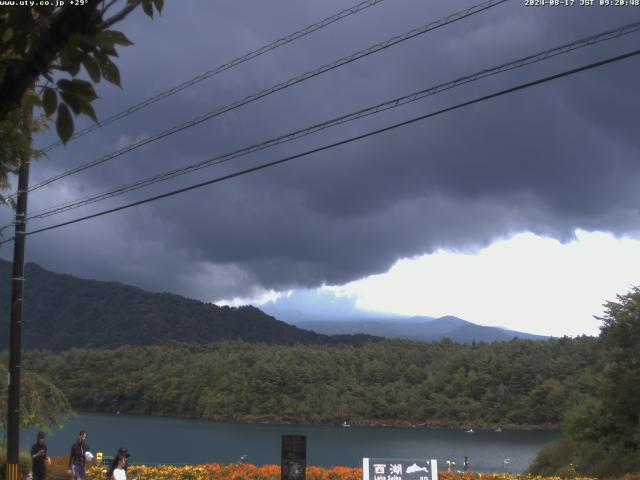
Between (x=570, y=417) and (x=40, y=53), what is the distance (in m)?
28.2

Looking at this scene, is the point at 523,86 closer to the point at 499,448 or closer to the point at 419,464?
the point at 419,464

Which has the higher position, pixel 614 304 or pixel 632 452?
pixel 614 304

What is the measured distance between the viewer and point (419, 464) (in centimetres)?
1420

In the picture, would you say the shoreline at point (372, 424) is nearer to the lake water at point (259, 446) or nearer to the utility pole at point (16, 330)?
the lake water at point (259, 446)

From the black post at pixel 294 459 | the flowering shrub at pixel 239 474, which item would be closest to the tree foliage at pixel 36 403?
the flowering shrub at pixel 239 474

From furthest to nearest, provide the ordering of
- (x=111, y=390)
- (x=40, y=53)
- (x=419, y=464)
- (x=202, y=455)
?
(x=111, y=390) → (x=202, y=455) → (x=419, y=464) → (x=40, y=53)

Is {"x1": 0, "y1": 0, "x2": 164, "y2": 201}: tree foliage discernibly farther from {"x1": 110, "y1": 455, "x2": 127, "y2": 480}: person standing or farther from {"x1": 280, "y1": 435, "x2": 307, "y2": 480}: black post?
{"x1": 110, "y1": 455, "x2": 127, "y2": 480}: person standing

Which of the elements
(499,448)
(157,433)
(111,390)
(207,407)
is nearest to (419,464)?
(499,448)

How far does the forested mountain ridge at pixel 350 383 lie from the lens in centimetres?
10262

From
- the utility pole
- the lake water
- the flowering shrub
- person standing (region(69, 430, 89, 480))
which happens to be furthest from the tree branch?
the lake water

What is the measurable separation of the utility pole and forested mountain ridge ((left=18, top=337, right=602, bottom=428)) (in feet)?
278

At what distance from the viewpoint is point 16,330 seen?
55.1 feet

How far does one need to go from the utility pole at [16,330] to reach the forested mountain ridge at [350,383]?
84703 millimetres

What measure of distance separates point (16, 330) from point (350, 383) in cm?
9836
